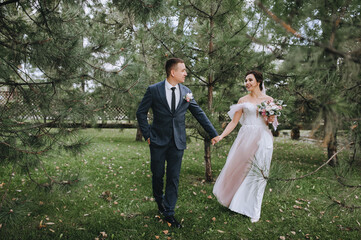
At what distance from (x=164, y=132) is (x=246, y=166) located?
1503mm

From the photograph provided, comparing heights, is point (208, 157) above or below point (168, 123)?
below

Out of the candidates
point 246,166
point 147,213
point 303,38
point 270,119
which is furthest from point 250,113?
point 303,38

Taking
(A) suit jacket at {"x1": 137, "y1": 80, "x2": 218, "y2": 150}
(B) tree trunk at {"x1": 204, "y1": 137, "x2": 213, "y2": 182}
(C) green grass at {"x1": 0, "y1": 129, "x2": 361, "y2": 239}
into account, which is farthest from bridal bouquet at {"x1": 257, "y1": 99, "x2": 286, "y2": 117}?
(B) tree trunk at {"x1": 204, "y1": 137, "x2": 213, "y2": 182}

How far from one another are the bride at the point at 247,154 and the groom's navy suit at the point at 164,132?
750 mm

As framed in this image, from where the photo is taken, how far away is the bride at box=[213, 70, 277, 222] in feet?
13.0

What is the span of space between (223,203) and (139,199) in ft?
5.08

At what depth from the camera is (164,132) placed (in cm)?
356

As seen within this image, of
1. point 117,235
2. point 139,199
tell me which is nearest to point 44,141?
point 117,235

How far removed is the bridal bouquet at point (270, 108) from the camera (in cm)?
378

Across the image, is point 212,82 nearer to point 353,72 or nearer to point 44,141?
point 44,141

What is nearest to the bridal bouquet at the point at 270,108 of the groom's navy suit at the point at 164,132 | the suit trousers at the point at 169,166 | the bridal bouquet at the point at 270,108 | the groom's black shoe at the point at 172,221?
the bridal bouquet at the point at 270,108

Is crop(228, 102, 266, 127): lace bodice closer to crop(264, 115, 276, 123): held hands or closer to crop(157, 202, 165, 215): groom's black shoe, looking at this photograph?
crop(264, 115, 276, 123): held hands

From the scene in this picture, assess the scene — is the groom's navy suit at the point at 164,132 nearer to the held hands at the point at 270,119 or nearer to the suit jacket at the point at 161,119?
the suit jacket at the point at 161,119

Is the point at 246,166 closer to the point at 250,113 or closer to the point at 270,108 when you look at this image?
the point at 250,113
